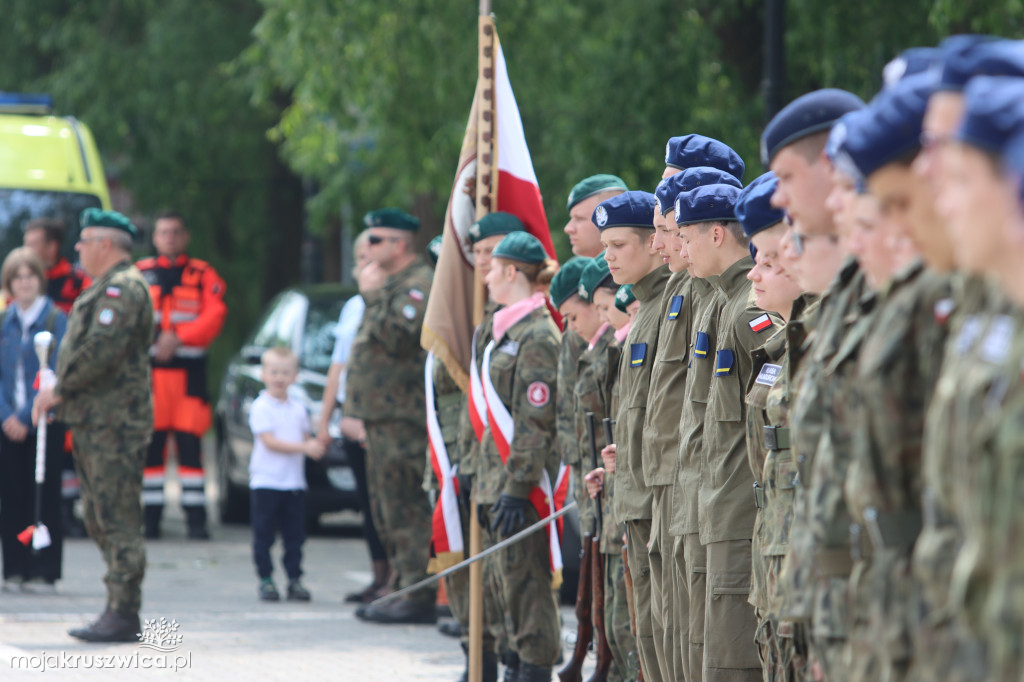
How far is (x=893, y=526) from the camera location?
2.67 metres

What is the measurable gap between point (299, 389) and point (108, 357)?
2.89 metres

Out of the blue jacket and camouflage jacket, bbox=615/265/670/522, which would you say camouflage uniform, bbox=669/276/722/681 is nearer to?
→ camouflage jacket, bbox=615/265/670/522

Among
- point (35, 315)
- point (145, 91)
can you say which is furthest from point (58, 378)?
point (145, 91)

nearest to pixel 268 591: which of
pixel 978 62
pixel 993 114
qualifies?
pixel 978 62

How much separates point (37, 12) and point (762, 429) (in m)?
16.4

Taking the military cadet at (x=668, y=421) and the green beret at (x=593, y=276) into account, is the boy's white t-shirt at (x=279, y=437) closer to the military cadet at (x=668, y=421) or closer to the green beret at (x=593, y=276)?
the green beret at (x=593, y=276)

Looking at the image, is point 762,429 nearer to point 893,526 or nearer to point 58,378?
point 893,526

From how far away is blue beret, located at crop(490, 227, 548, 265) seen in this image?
667 cm

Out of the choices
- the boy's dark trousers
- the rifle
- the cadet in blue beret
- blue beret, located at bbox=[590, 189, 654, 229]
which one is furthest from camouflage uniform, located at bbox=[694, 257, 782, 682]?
the boy's dark trousers

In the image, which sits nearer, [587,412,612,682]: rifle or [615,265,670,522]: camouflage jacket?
[615,265,670,522]: camouflage jacket

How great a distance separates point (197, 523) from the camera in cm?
1197

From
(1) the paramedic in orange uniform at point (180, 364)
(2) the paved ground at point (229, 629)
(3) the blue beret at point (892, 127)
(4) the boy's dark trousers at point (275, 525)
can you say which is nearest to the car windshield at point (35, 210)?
(1) the paramedic in orange uniform at point (180, 364)

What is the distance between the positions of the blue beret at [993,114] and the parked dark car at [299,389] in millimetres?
8541

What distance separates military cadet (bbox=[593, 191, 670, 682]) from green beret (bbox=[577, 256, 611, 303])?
15.1 inches
